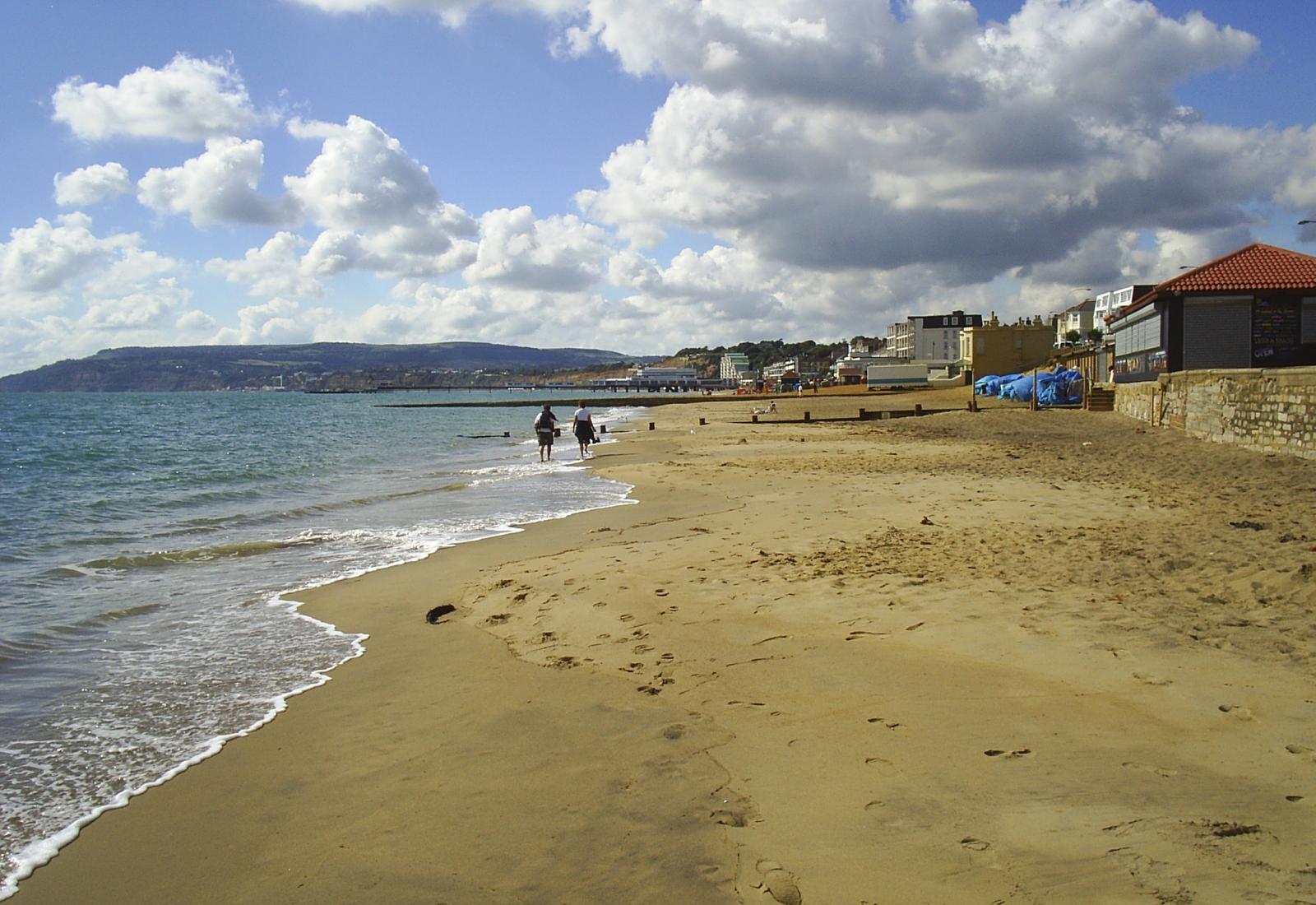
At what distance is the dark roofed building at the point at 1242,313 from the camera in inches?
1040

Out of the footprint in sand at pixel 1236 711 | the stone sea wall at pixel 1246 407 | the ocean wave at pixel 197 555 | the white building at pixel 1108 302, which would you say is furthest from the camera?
the white building at pixel 1108 302

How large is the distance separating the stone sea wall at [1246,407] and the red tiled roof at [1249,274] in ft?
18.6

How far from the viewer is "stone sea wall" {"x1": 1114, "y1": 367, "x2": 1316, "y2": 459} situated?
14430mm

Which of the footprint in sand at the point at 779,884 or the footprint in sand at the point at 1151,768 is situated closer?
the footprint in sand at the point at 779,884

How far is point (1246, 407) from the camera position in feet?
54.7

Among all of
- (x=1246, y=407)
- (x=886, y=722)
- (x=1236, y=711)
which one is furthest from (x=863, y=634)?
(x=1246, y=407)

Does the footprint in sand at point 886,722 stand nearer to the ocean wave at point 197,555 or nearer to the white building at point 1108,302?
the ocean wave at point 197,555

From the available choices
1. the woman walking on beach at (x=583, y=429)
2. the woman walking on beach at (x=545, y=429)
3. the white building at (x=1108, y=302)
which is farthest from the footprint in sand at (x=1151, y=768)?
the white building at (x=1108, y=302)

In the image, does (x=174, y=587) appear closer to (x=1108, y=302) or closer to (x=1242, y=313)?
(x=1242, y=313)

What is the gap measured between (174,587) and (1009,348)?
67.0 metres

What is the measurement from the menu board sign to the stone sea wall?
→ 5.91m

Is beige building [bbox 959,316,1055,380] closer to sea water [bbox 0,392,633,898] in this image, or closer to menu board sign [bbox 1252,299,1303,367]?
menu board sign [bbox 1252,299,1303,367]

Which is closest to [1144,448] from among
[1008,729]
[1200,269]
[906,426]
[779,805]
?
[1200,269]

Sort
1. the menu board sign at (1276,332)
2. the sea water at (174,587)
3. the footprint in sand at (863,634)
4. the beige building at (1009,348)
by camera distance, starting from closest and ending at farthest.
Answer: the sea water at (174,587) → the footprint in sand at (863,634) → the menu board sign at (1276,332) → the beige building at (1009,348)
